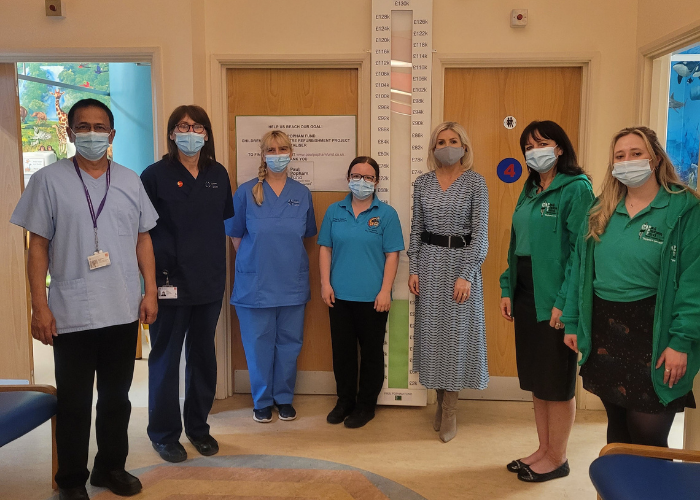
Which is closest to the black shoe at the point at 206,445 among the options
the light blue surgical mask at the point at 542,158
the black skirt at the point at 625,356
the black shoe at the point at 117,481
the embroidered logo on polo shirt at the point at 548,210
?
the black shoe at the point at 117,481

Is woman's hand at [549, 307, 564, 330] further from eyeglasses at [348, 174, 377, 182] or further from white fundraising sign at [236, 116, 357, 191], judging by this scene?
white fundraising sign at [236, 116, 357, 191]

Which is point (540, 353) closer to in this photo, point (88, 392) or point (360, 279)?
point (360, 279)

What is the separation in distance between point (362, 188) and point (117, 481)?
171 cm

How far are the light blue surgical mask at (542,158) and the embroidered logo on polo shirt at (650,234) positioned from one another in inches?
23.4

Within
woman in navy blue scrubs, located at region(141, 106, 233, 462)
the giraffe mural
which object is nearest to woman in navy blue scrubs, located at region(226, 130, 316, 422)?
woman in navy blue scrubs, located at region(141, 106, 233, 462)

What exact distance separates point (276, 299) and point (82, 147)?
4.15 ft

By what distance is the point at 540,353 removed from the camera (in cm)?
222

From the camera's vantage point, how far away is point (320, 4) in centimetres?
313

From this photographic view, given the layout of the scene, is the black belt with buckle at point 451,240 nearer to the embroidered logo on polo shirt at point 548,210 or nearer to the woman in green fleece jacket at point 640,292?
the embroidered logo on polo shirt at point 548,210

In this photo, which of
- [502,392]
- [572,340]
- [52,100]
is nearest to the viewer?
[572,340]

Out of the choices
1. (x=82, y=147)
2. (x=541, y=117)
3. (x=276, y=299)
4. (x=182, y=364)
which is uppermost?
(x=541, y=117)

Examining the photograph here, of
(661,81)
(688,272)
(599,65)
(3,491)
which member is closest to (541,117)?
(599,65)

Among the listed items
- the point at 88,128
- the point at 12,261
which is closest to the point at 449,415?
the point at 88,128

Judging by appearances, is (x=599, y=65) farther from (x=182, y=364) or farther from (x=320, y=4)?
(x=182, y=364)
